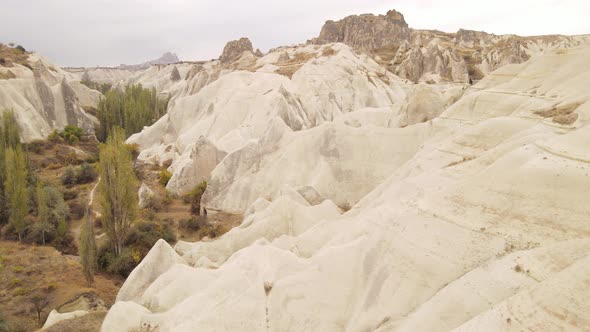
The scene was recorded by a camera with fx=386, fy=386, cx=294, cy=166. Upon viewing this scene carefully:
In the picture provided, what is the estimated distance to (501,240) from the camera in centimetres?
790

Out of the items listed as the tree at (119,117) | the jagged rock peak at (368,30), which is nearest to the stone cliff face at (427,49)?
the jagged rock peak at (368,30)

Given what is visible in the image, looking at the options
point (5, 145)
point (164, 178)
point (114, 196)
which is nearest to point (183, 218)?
point (114, 196)

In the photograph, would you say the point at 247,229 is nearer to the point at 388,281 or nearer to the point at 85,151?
the point at 388,281

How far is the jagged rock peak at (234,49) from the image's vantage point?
90.7 m

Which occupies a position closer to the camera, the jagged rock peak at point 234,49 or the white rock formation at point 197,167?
the white rock formation at point 197,167

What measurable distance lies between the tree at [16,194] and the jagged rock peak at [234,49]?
68.3m

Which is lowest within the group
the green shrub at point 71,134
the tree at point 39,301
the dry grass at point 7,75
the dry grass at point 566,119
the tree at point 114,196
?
the tree at point 39,301

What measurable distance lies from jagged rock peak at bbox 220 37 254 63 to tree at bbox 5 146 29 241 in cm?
6831

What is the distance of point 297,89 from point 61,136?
30542 mm

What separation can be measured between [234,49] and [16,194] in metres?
72.7

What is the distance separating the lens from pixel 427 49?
69.4 m

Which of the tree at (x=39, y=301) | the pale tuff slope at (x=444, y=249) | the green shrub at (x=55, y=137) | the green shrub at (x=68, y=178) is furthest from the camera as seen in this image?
the green shrub at (x=55, y=137)

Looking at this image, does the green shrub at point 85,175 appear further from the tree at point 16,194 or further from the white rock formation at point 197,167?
the white rock formation at point 197,167

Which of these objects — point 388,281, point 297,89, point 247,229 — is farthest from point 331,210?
point 297,89
